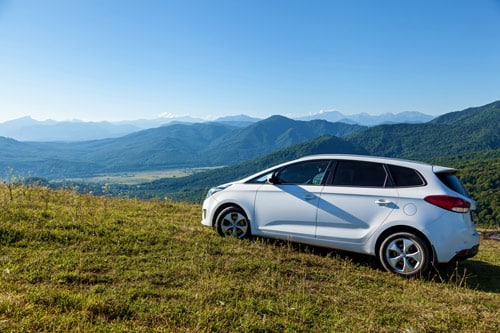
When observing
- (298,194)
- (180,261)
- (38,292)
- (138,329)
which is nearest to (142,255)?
(180,261)

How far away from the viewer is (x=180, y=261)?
4.81 metres

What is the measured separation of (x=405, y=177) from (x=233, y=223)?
3.30m

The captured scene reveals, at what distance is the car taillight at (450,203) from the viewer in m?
4.73

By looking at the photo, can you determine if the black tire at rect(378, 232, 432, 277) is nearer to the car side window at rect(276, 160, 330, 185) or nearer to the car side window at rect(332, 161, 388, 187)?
the car side window at rect(332, 161, 388, 187)

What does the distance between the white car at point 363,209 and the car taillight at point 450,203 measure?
1 centimetres

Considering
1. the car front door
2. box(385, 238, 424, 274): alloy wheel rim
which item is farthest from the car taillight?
the car front door

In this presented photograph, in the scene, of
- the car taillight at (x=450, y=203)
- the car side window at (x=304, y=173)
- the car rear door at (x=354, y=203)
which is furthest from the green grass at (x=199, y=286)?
the car side window at (x=304, y=173)

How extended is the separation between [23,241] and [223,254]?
318cm

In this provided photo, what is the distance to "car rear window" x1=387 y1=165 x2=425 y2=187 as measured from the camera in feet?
16.8

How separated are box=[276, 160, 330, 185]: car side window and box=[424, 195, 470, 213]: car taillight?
6.05ft

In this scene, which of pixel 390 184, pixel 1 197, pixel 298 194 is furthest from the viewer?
pixel 1 197

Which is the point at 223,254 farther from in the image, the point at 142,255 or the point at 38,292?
the point at 38,292

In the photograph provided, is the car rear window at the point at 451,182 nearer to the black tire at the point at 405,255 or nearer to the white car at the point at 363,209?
the white car at the point at 363,209

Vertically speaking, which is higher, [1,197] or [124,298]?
[1,197]
